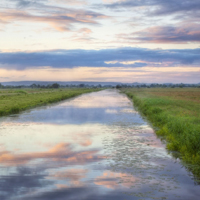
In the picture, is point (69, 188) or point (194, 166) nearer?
point (69, 188)

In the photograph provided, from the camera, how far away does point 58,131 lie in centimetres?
1964

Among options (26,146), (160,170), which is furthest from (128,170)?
(26,146)

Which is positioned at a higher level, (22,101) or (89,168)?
(22,101)

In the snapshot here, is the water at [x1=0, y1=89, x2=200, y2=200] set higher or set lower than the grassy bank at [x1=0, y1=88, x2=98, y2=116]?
lower

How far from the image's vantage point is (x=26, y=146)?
14844 millimetres

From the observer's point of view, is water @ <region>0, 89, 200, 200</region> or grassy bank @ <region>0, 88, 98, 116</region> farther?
grassy bank @ <region>0, 88, 98, 116</region>

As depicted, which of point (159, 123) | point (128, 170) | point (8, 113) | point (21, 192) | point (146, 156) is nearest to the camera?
point (21, 192)

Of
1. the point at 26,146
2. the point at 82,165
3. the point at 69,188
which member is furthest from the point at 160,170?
the point at 26,146

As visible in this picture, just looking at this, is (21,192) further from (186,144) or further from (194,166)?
(186,144)

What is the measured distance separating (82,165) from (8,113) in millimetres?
21136

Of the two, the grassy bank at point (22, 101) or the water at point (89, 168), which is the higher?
the grassy bank at point (22, 101)

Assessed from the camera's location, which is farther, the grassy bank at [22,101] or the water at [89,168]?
the grassy bank at [22,101]

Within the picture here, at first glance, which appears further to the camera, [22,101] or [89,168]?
[22,101]

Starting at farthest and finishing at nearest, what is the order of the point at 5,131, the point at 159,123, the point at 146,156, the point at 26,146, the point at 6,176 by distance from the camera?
the point at 159,123 → the point at 5,131 → the point at 26,146 → the point at 146,156 → the point at 6,176
